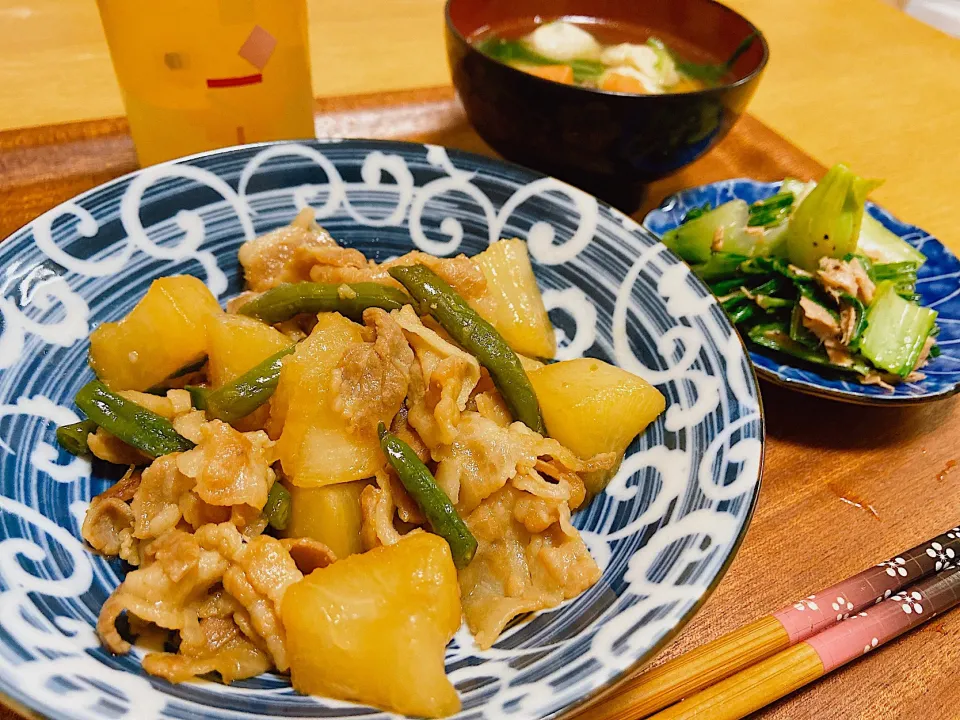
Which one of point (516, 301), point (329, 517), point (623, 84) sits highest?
point (623, 84)

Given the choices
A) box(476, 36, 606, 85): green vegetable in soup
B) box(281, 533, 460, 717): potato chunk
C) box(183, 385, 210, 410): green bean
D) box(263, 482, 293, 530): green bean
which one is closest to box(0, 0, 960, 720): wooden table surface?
box(476, 36, 606, 85): green vegetable in soup

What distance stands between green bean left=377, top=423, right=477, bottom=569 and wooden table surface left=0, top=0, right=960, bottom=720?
491 millimetres

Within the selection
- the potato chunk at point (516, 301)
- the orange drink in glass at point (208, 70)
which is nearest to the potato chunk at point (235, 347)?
the potato chunk at point (516, 301)

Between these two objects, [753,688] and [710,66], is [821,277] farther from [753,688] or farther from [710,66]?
[753,688]

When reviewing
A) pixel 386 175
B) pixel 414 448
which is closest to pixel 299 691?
pixel 414 448

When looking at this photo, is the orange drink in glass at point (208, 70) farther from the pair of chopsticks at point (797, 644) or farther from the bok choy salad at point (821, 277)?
the pair of chopsticks at point (797, 644)

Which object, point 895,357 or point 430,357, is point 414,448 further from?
point 895,357

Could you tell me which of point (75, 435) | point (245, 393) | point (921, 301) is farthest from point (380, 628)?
point (921, 301)

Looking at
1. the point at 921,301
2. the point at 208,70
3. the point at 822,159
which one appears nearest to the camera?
the point at 208,70

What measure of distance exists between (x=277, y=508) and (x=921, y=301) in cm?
212

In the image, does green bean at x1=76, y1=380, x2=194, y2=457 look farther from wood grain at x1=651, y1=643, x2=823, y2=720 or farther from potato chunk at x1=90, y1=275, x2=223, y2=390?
wood grain at x1=651, y1=643, x2=823, y2=720

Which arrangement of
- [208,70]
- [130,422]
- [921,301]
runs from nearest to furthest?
[130,422] → [208,70] → [921,301]

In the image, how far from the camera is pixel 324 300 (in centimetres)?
169

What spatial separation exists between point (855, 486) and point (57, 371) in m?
1.98
